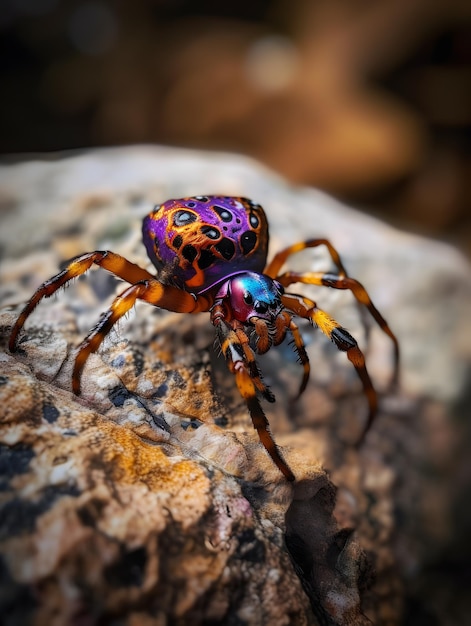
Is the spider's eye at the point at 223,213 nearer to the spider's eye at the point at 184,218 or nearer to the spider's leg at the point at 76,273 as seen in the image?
the spider's eye at the point at 184,218

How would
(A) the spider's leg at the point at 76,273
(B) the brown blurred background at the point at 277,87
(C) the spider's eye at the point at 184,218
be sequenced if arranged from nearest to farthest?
(A) the spider's leg at the point at 76,273, (C) the spider's eye at the point at 184,218, (B) the brown blurred background at the point at 277,87

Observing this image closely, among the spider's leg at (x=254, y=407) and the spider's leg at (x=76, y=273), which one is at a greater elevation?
the spider's leg at (x=76, y=273)

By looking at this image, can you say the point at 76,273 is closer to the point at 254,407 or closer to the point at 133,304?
the point at 133,304

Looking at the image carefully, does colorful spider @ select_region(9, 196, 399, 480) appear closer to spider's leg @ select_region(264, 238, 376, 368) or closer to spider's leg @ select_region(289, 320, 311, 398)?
spider's leg @ select_region(289, 320, 311, 398)

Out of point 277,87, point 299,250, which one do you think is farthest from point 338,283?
point 277,87

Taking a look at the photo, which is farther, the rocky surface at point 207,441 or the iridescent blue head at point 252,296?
the iridescent blue head at point 252,296

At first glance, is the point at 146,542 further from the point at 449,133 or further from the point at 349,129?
the point at 449,133

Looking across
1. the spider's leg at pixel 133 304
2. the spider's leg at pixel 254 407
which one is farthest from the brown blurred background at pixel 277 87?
the spider's leg at pixel 254 407
